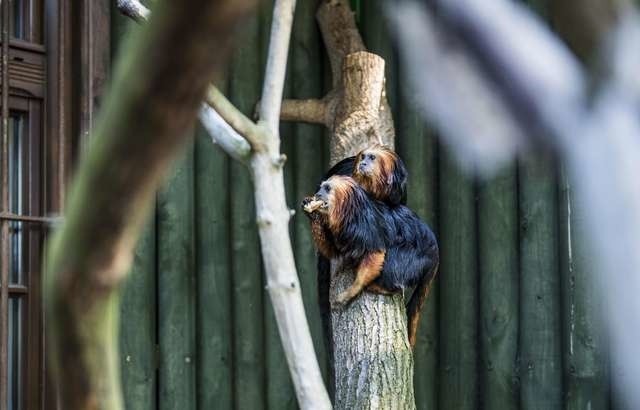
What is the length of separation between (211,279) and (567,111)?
4892mm

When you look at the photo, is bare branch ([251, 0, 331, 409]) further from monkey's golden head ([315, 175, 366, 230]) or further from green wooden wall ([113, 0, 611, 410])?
green wooden wall ([113, 0, 611, 410])

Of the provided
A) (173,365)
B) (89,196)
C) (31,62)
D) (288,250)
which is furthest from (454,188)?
(89,196)

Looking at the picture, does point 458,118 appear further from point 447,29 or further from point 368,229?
point 368,229

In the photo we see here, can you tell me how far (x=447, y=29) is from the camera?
2.70 ft

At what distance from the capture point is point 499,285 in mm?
5586

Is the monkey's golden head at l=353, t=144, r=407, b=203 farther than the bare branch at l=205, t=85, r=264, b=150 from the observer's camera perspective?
Yes

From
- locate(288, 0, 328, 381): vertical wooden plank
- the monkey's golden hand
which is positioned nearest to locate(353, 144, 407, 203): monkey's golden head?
the monkey's golden hand

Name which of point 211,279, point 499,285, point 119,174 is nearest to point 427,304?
point 499,285

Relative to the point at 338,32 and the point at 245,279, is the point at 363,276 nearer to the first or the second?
the point at 245,279

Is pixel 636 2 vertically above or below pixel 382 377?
above

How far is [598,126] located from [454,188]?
489 centimetres

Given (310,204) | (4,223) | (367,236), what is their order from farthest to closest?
(4,223) < (367,236) < (310,204)

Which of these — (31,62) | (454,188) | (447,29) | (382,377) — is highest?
(31,62)

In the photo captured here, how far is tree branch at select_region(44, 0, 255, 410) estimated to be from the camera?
33.0 inches
